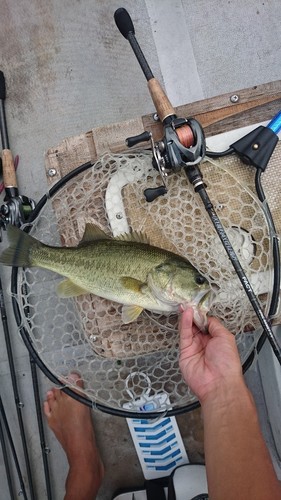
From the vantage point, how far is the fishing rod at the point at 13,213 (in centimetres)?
200

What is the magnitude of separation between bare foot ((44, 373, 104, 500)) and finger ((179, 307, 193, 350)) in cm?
89

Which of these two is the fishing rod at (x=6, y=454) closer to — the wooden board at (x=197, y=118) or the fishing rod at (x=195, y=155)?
the wooden board at (x=197, y=118)

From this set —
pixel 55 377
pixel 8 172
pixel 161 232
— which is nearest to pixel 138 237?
pixel 161 232

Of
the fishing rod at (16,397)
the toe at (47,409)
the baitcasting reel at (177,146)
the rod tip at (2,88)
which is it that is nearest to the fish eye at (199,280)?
the baitcasting reel at (177,146)

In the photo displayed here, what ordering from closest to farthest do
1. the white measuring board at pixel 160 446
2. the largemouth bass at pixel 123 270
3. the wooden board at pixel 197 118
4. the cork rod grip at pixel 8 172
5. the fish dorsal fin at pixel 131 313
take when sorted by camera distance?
1. the largemouth bass at pixel 123 270
2. the fish dorsal fin at pixel 131 313
3. the wooden board at pixel 197 118
4. the cork rod grip at pixel 8 172
5. the white measuring board at pixel 160 446

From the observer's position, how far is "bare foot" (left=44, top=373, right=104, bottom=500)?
223 cm

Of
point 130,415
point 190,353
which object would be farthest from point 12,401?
point 190,353

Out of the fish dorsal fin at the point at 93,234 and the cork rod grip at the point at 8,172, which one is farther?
the cork rod grip at the point at 8,172

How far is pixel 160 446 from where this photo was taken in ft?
7.45

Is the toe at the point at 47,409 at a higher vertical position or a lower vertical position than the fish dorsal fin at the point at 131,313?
lower

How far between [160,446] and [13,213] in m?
1.34

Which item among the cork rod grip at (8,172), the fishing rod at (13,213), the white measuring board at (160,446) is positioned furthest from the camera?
the white measuring board at (160,446)

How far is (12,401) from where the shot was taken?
7.90 feet

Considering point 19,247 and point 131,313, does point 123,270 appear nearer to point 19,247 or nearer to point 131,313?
point 131,313
